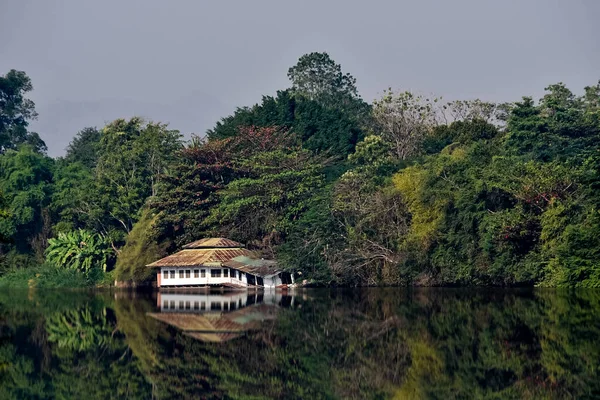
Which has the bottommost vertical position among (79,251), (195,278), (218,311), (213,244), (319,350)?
(319,350)

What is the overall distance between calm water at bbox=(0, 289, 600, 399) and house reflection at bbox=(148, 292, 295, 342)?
0.26 ft

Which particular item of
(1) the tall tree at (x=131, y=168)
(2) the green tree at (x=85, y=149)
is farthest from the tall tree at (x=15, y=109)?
(1) the tall tree at (x=131, y=168)

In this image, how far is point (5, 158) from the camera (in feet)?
200

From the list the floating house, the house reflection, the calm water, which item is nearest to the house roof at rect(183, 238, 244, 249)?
the floating house

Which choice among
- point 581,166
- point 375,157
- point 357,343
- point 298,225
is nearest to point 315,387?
point 357,343

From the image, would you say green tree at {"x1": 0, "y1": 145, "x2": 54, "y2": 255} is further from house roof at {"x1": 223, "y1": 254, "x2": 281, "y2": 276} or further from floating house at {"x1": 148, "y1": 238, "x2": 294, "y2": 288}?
house roof at {"x1": 223, "y1": 254, "x2": 281, "y2": 276}

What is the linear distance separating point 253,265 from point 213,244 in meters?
2.95

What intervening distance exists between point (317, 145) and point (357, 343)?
3494 cm

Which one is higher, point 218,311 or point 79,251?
point 79,251

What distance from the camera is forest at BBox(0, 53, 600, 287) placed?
123 ft

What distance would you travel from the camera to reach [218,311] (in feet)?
104

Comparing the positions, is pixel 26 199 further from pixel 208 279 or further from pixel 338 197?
pixel 338 197

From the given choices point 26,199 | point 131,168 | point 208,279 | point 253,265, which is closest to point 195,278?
point 208,279

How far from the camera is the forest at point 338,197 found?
3753 centimetres
